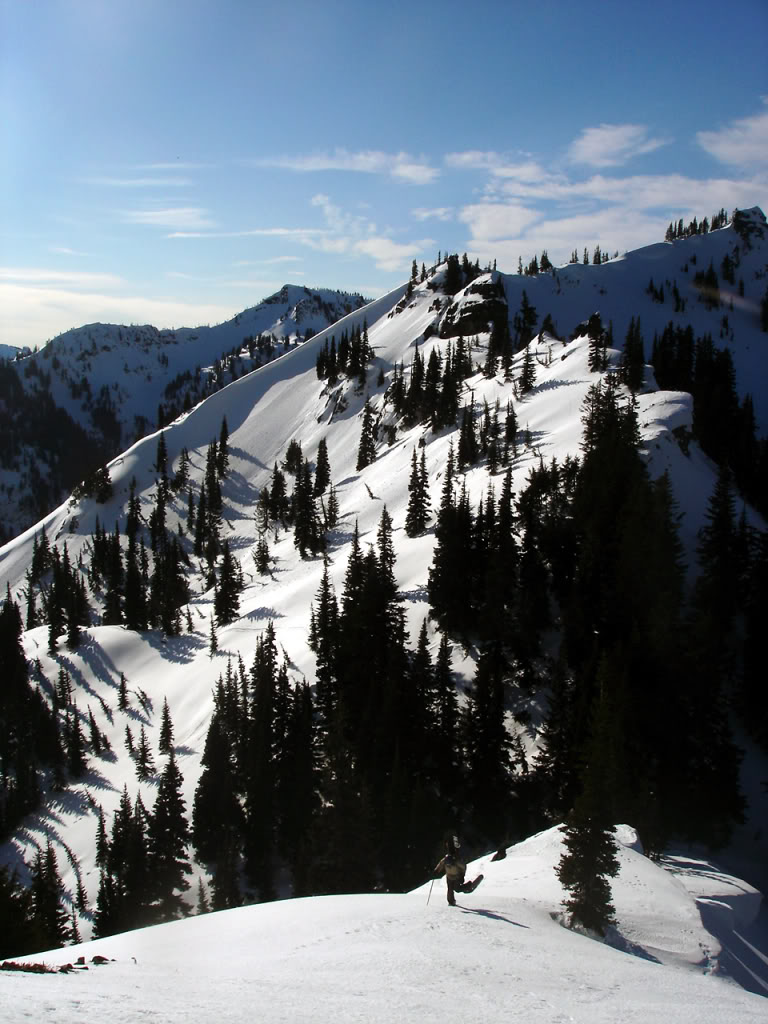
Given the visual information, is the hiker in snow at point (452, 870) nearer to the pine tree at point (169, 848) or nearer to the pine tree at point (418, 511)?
the pine tree at point (169, 848)

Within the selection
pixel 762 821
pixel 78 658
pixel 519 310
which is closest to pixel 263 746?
pixel 762 821

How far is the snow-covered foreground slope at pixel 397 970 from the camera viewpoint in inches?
423

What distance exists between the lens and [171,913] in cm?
4597

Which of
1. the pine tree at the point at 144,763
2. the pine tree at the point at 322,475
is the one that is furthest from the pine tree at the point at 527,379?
the pine tree at the point at 144,763

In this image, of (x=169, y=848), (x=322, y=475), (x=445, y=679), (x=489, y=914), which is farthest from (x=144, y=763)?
(x=322, y=475)

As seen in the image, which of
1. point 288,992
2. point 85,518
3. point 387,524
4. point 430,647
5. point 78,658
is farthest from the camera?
point 85,518

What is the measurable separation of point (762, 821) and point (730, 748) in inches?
285

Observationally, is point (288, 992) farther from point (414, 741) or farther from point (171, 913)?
point (171, 913)

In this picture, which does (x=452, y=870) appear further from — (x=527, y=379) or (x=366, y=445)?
(x=366, y=445)

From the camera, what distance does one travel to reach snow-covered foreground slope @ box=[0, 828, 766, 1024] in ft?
35.2

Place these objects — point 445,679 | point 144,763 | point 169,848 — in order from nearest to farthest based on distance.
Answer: point 169,848 → point 445,679 → point 144,763

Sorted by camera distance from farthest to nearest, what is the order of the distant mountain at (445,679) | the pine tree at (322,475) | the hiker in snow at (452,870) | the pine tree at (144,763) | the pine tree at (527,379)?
the pine tree at (322,475) < the pine tree at (527,379) < the pine tree at (144,763) < the distant mountain at (445,679) < the hiker in snow at (452,870)

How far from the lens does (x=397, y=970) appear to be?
43.3 feet

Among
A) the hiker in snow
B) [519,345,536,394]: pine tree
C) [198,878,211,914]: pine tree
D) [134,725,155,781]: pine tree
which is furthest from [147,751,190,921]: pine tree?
[519,345,536,394]: pine tree
